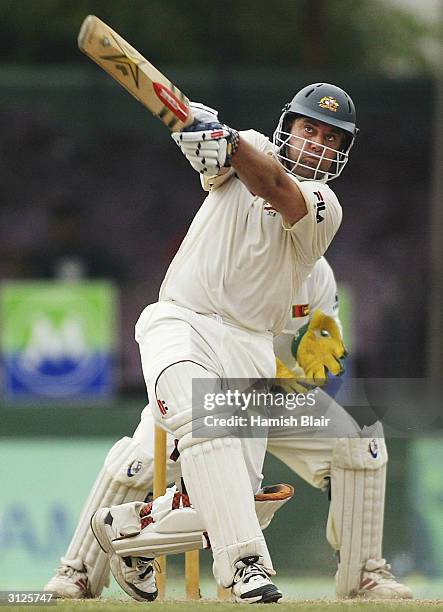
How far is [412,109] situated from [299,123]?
9.35 metres

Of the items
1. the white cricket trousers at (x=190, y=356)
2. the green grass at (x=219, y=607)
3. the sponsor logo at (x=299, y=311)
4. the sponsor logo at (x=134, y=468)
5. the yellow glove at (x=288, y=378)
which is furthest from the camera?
the sponsor logo at (x=299, y=311)

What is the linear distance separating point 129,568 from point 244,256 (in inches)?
47.6

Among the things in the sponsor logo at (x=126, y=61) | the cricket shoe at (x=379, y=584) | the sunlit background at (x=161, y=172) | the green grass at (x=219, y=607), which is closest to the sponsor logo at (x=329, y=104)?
the sponsor logo at (x=126, y=61)

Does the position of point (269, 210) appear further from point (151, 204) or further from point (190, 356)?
point (151, 204)

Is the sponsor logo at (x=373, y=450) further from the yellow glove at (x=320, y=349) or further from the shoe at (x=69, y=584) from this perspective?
the shoe at (x=69, y=584)

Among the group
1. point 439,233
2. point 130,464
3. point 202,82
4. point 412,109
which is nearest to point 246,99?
point 202,82

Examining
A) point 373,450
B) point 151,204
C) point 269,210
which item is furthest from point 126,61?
point 151,204

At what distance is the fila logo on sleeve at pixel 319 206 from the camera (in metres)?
5.33

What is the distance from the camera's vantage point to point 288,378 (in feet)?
21.1

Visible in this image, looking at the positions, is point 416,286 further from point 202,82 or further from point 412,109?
point 202,82

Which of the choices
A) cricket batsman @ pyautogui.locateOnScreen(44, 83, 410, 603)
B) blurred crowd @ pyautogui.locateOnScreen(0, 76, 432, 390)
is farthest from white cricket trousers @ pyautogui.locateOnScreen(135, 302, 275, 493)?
blurred crowd @ pyautogui.locateOnScreen(0, 76, 432, 390)

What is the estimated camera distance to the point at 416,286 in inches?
582

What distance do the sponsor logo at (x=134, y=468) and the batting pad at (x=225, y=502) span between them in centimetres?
83

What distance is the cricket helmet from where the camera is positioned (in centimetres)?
553
